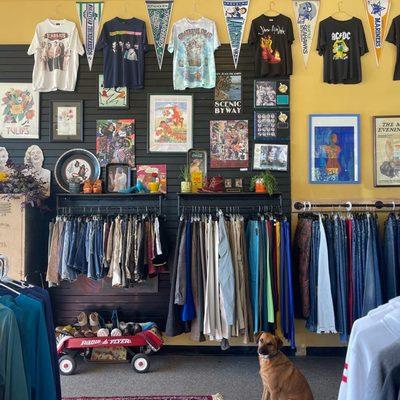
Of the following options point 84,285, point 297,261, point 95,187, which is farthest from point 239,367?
point 95,187

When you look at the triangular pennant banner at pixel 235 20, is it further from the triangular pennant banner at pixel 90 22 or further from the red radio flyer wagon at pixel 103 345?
the red radio flyer wagon at pixel 103 345

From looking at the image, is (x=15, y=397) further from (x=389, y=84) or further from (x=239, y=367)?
(x=389, y=84)

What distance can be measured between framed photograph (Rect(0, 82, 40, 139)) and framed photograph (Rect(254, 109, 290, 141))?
7.89 feet

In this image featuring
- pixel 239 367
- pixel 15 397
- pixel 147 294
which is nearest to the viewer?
pixel 15 397

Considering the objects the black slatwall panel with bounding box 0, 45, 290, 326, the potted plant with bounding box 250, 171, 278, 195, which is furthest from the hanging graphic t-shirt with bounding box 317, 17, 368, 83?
the potted plant with bounding box 250, 171, 278, 195

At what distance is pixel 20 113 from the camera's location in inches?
170

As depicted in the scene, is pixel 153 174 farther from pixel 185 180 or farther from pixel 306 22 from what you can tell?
pixel 306 22

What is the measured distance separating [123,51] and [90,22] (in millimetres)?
513

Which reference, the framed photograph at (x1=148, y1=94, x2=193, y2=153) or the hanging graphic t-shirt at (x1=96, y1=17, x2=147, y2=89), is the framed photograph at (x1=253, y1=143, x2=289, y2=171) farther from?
the hanging graphic t-shirt at (x1=96, y1=17, x2=147, y2=89)

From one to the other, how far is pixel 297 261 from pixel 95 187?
218 cm

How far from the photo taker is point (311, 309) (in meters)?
3.71

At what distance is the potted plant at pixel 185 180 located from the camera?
13.0ft

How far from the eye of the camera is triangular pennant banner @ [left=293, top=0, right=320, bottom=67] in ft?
14.0

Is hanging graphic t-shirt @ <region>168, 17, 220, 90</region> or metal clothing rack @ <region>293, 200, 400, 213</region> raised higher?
hanging graphic t-shirt @ <region>168, 17, 220, 90</region>
